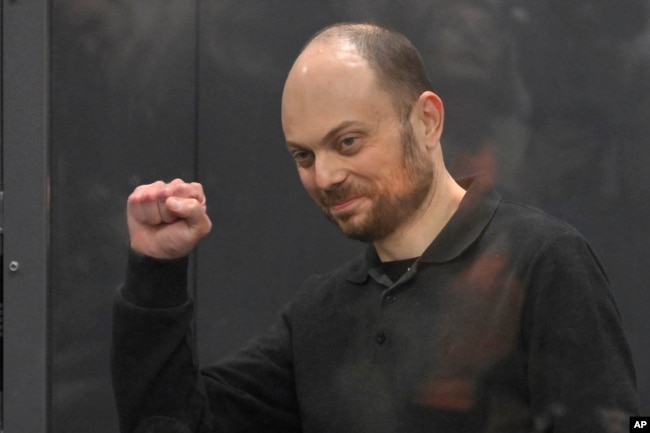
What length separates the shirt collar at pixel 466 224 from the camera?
50.4 inches

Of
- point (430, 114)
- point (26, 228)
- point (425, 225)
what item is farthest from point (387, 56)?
point (26, 228)

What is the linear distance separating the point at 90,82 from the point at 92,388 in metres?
0.51

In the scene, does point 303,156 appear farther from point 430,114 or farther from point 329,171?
point 430,114

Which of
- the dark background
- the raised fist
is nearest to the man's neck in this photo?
the raised fist

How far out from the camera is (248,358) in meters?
1.42

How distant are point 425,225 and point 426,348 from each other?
0.52 feet

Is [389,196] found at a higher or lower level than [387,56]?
lower

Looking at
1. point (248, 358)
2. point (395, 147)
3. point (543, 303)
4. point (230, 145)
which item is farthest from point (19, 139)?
point (543, 303)

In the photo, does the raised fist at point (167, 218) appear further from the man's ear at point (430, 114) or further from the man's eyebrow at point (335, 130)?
the man's ear at point (430, 114)

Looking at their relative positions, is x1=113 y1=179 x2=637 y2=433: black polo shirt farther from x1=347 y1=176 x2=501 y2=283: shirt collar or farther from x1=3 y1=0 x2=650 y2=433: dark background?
x1=3 y1=0 x2=650 y2=433: dark background

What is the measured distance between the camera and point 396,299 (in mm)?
1297

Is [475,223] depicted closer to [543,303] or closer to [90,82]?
[543,303]

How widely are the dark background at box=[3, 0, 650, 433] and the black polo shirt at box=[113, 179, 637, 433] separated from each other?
50 cm

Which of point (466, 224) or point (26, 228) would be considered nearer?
point (466, 224)
